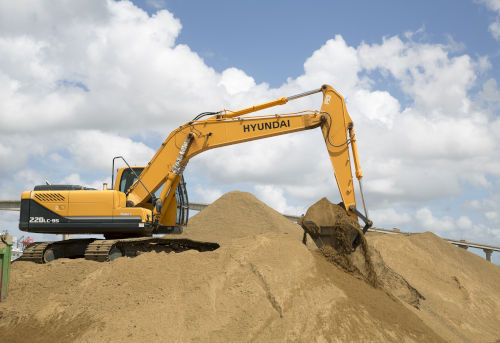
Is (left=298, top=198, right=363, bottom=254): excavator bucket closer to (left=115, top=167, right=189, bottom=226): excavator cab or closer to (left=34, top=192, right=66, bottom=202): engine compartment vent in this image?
(left=115, top=167, right=189, bottom=226): excavator cab

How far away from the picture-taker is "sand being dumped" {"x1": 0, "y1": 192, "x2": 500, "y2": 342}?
23.4 feet

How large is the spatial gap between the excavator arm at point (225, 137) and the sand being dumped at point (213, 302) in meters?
2.52

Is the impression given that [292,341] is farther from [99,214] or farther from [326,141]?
[99,214]

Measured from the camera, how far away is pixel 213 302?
25.2 ft

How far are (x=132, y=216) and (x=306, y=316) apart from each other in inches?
213

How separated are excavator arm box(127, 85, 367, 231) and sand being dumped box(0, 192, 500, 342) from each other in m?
2.52

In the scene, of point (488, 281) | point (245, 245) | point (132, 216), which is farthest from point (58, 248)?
point (488, 281)

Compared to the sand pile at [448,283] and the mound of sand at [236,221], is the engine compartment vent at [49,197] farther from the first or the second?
the mound of sand at [236,221]

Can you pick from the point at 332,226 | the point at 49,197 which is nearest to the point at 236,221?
the point at 49,197

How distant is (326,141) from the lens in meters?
10.7

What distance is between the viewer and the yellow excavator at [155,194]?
1055cm

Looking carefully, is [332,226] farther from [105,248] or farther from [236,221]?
[236,221]

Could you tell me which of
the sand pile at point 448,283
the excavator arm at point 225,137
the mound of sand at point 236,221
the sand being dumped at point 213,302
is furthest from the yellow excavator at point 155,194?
the mound of sand at point 236,221

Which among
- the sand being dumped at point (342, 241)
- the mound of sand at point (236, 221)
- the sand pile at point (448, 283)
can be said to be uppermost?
the mound of sand at point (236, 221)
